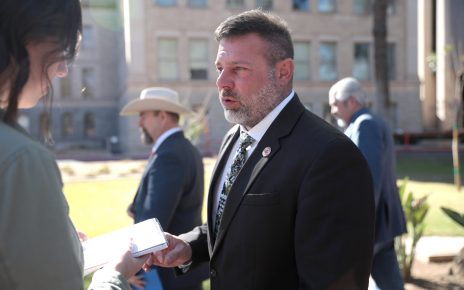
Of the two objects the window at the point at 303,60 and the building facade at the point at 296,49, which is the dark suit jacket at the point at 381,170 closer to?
the building facade at the point at 296,49

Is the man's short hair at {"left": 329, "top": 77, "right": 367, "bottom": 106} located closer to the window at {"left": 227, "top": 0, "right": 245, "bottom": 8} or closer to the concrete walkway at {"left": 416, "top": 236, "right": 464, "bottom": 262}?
the concrete walkway at {"left": 416, "top": 236, "right": 464, "bottom": 262}

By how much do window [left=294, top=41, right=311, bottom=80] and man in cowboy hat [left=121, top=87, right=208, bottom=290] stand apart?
→ 3037cm

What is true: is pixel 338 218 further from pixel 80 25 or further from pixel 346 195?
pixel 80 25

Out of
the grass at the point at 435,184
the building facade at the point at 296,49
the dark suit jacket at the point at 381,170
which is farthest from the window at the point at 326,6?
the dark suit jacket at the point at 381,170

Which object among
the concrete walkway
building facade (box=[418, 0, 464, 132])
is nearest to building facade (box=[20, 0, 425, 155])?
building facade (box=[418, 0, 464, 132])

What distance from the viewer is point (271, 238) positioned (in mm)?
2055

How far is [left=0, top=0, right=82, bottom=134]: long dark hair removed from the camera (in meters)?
1.29

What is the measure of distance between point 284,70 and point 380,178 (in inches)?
93.4

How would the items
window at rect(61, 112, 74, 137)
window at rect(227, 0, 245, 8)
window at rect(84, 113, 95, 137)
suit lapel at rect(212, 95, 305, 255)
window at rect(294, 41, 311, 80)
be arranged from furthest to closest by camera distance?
window at rect(84, 113, 95, 137), window at rect(61, 112, 74, 137), window at rect(294, 41, 311, 80), window at rect(227, 0, 245, 8), suit lapel at rect(212, 95, 305, 255)

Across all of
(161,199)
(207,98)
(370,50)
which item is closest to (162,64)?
(207,98)

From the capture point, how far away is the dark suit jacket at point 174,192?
357 centimetres

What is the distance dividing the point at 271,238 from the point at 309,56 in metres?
33.0

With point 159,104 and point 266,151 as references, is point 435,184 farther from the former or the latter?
point 266,151

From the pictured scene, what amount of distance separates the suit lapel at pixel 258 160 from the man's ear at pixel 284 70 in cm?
16
